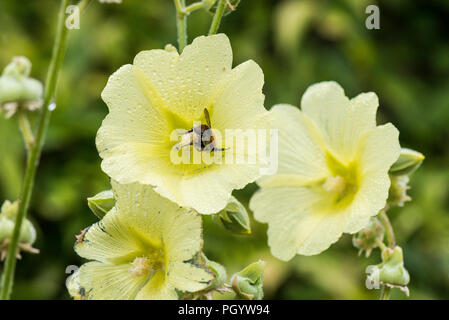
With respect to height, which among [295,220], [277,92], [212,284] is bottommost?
[212,284]

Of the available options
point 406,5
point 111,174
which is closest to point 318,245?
point 111,174

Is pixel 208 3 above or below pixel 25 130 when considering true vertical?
above

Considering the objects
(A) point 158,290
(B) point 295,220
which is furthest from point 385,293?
(A) point 158,290

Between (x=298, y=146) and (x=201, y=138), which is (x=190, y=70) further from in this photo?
(x=298, y=146)

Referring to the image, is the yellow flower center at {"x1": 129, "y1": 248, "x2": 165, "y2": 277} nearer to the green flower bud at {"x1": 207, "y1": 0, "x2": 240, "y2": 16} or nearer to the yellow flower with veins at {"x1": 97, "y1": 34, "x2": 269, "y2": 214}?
the yellow flower with veins at {"x1": 97, "y1": 34, "x2": 269, "y2": 214}

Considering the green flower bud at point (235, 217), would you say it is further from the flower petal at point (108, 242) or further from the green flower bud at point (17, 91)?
the green flower bud at point (17, 91)
